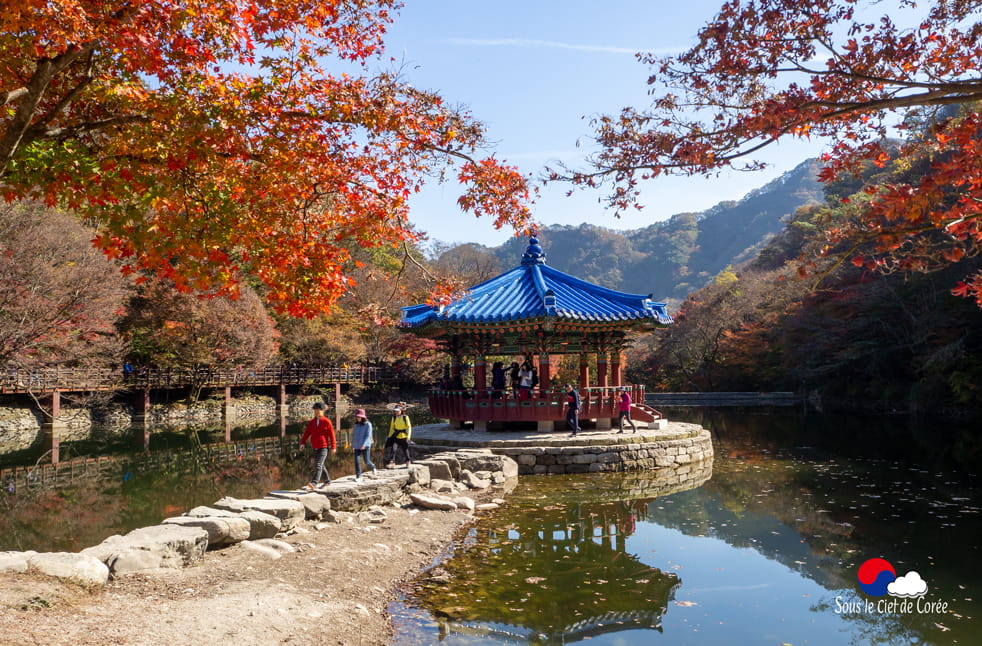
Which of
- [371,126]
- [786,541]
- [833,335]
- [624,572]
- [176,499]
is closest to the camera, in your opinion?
[371,126]

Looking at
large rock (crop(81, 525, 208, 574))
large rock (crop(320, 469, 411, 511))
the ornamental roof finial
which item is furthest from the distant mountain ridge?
large rock (crop(81, 525, 208, 574))

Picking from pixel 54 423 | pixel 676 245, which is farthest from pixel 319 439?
pixel 676 245

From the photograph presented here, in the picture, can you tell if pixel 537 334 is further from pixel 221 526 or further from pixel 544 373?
pixel 221 526

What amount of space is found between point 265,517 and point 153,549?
1.43m

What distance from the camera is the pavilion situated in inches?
571

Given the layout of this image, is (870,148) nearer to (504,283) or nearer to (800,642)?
(800,642)

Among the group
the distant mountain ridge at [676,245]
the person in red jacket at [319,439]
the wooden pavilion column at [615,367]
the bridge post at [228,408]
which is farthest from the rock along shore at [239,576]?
the distant mountain ridge at [676,245]

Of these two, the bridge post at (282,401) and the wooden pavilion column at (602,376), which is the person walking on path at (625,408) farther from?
Answer: the bridge post at (282,401)

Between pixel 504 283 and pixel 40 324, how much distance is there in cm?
1499

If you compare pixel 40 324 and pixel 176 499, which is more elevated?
pixel 40 324

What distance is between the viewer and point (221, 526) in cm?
653

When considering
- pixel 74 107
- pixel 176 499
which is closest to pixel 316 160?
pixel 74 107

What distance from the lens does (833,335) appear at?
31625 millimetres

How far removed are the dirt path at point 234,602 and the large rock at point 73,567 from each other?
0.12 m
